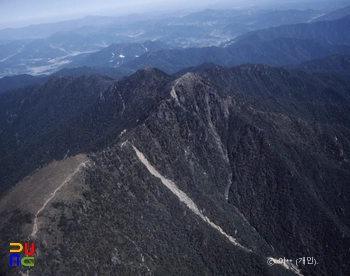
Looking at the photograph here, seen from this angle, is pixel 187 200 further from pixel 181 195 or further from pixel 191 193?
pixel 191 193

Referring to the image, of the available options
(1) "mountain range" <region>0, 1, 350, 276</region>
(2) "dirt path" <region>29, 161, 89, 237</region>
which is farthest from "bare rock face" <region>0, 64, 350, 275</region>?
(2) "dirt path" <region>29, 161, 89, 237</region>

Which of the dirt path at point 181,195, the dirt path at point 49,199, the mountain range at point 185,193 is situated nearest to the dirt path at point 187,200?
the dirt path at point 181,195

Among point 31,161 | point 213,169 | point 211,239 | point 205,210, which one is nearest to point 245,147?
point 213,169

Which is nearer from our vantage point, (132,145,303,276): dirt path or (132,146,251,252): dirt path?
(132,145,303,276): dirt path

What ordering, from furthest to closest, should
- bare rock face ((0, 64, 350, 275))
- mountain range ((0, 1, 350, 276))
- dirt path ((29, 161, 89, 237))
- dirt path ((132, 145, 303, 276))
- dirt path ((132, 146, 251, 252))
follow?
dirt path ((132, 146, 251, 252)) < dirt path ((132, 145, 303, 276)) < bare rock face ((0, 64, 350, 275)) < mountain range ((0, 1, 350, 276)) < dirt path ((29, 161, 89, 237))

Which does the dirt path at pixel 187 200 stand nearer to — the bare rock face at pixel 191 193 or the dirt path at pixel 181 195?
the dirt path at pixel 181 195

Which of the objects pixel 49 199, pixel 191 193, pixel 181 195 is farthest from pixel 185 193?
pixel 49 199

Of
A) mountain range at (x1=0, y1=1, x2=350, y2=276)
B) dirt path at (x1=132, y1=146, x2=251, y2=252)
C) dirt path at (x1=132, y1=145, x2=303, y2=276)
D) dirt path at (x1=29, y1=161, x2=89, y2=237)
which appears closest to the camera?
dirt path at (x1=29, y1=161, x2=89, y2=237)

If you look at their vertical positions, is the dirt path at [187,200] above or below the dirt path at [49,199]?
below

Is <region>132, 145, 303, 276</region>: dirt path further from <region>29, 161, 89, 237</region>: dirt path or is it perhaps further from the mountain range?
<region>29, 161, 89, 237</region>: dirt path
